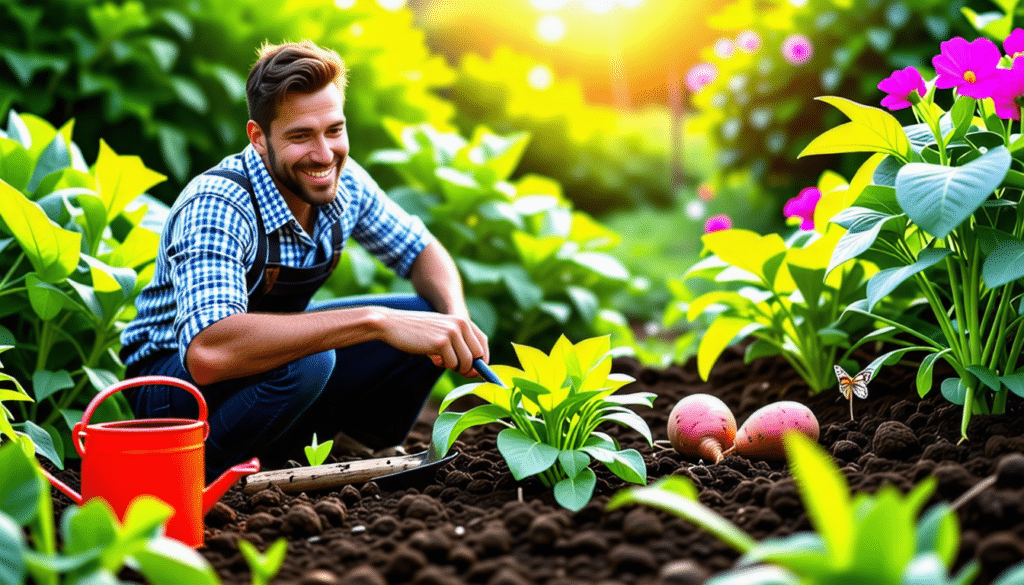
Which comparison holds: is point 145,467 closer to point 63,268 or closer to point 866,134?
point 63,268

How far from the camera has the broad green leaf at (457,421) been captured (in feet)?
6.17

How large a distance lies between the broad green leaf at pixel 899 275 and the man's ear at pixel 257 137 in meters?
1.45

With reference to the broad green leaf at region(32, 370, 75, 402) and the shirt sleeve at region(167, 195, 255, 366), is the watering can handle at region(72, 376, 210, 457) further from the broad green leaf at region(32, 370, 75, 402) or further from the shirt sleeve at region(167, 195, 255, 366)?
the broad green leaf at region(32, 370, 75, 402)

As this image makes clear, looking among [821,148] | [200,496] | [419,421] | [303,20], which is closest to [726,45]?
[303,20]

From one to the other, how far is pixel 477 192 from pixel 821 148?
5.45 ft

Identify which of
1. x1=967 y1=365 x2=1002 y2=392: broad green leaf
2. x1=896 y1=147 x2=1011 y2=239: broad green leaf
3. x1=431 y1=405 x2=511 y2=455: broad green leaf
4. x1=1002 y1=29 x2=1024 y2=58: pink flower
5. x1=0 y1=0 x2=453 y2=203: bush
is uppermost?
x1=0 y1=0 x2=453 y2=203: bush

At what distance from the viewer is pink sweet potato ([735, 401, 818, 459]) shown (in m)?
2.08

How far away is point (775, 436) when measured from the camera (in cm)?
207

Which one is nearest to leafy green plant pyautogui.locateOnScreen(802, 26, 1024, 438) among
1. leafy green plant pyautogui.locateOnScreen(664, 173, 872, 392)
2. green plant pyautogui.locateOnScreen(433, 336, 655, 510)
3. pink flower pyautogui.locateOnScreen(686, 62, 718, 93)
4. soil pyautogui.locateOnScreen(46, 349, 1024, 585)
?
soil pyautogui.locateOnScreen(46, 349, 1024, 585)

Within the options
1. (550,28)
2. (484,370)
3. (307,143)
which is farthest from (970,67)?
(550,28)

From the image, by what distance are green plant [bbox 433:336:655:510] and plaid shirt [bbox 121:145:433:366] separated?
0.60 meters

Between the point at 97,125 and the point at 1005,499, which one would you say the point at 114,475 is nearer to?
the point at 1005,499

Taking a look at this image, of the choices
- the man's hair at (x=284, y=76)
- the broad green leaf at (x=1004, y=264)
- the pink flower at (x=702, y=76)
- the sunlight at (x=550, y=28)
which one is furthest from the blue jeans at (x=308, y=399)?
the sunlight at (x=550, y=28)

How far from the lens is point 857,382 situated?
7.02 ft
